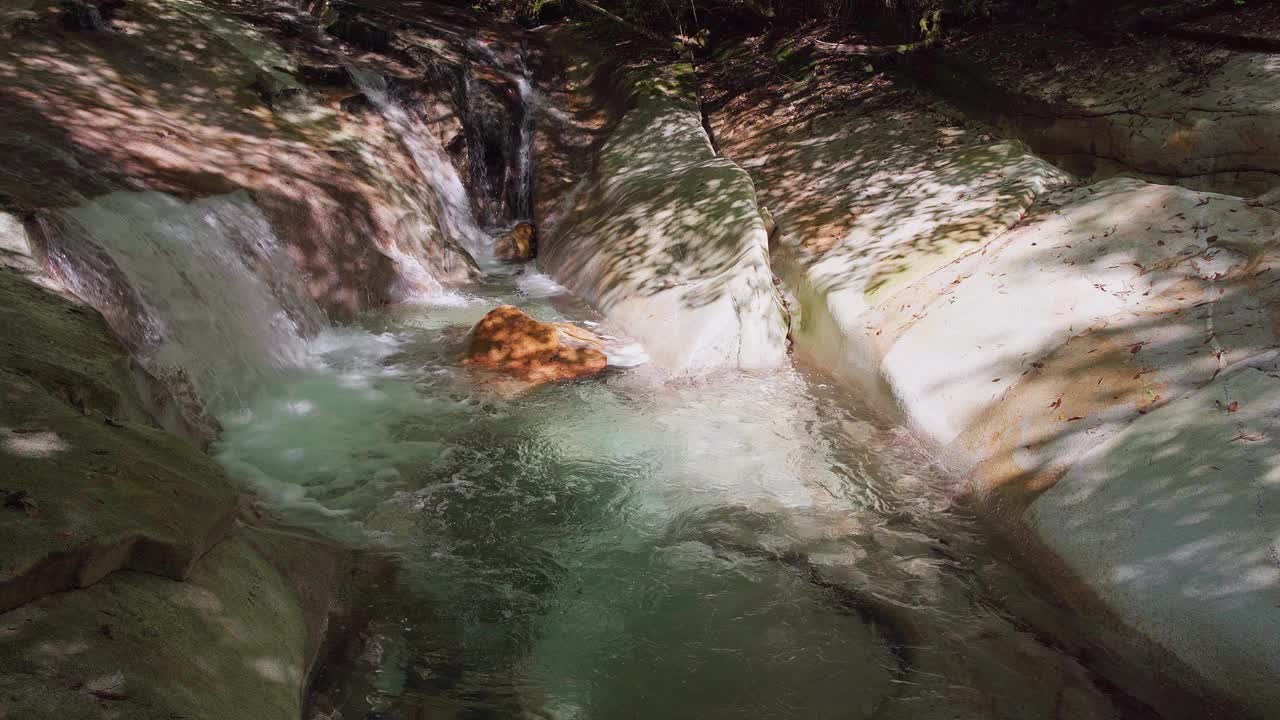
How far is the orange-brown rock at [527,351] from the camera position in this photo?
7.24 metres

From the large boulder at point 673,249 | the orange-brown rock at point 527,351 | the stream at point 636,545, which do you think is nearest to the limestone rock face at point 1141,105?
the large boulder at point 673,249

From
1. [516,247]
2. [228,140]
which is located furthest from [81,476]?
[516,247]

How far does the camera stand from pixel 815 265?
8.15m

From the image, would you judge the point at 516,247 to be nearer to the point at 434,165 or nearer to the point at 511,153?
the point at 434,165

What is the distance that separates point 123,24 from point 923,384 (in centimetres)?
1002

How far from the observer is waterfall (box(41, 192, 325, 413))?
5.72 meters

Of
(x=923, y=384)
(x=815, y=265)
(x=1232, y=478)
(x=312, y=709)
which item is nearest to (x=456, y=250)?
(x=815, y=265)

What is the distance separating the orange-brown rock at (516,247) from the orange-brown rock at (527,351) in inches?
135

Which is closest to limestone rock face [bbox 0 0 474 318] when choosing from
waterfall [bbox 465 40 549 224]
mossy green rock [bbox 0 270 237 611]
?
waterfall [bbox 465 40 549 224]

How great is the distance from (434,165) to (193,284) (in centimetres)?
518

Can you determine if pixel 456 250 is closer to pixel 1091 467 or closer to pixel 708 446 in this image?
pixel 708 446

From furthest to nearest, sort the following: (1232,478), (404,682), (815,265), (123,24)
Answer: (123,24) → (815,265) → (1232,478) → (404,682)

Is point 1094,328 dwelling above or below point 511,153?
above

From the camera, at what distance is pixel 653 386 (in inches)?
284
